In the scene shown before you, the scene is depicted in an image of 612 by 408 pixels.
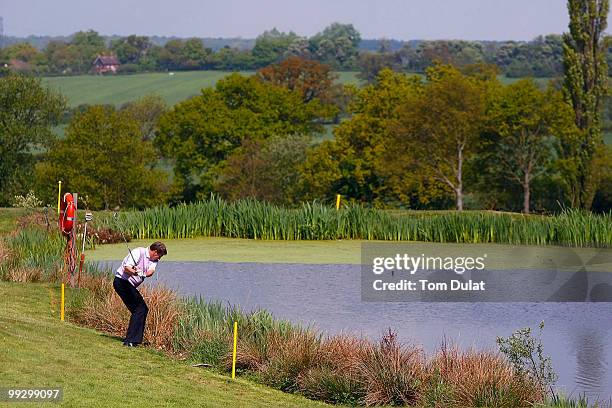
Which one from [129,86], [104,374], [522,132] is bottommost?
[129,86]

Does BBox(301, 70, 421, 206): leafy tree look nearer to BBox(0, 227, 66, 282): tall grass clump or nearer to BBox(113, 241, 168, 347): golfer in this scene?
BBox(0, 227, 66, 282): tall grass clump

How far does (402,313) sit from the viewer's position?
75.9ft

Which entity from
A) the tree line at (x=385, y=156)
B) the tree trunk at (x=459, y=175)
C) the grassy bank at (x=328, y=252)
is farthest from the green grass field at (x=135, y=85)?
the grassy bank at (x=328, y=252)

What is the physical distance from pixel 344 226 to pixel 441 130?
99.7 ft

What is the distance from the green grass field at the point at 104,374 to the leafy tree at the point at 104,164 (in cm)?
4742

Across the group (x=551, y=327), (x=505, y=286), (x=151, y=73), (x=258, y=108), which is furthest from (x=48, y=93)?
(x=151, y=73)

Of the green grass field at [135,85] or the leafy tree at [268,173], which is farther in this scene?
the green grass field at [135,85]

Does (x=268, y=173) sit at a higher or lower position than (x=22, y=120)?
lower

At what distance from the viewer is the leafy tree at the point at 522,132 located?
211 feet

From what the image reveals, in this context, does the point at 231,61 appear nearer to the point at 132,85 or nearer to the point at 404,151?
the point at 132,85

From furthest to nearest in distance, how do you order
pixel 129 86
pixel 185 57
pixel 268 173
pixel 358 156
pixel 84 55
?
pixel 84 55
pixel 185 57
pixel 129 86
pixel 268 173
pixel 358 156

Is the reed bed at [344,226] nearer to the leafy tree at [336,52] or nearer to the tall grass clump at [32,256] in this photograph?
the tall grass clump at [32,256]

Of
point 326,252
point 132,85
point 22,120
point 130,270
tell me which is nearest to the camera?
point 130,270

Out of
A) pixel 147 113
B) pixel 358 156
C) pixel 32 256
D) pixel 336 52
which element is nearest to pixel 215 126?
pixel 358 156
